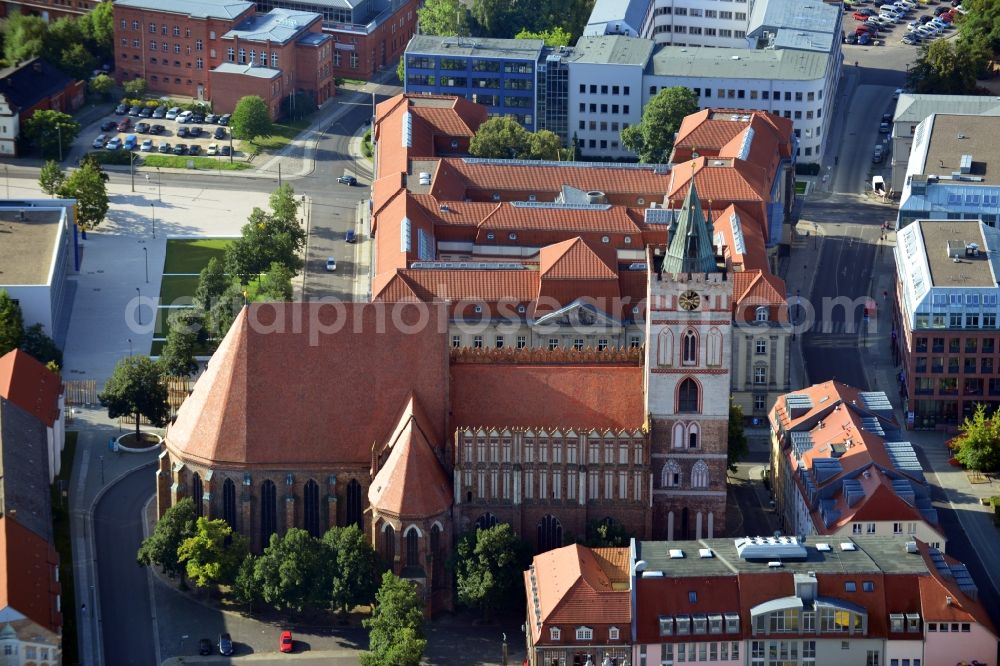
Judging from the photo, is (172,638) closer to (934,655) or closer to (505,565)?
(505,565)

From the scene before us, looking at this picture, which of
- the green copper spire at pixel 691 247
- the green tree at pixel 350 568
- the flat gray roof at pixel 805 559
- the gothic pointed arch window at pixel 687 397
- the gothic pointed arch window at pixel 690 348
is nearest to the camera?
the flat gray roof at pixel 805 559

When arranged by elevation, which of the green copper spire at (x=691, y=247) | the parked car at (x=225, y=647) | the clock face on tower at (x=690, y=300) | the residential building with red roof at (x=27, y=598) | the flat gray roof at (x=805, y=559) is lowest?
the parked car at (x=225, y=647)

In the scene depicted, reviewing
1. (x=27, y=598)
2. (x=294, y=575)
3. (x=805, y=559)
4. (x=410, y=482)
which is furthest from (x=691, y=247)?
(x=27, y=598)

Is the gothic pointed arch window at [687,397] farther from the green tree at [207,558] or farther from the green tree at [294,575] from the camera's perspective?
the green tree at [207,558]

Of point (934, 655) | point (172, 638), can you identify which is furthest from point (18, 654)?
point (934, 655)

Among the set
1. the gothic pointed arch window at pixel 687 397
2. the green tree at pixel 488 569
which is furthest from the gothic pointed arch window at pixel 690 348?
the green tree at pixel 488 569

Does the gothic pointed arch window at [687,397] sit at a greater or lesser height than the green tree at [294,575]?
greater

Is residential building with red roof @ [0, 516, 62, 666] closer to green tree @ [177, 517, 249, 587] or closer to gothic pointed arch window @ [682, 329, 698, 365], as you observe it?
green tree @ [177, 517, 249, 587]

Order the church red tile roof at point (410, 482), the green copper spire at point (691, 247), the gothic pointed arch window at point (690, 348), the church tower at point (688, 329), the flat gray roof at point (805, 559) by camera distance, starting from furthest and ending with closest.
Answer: the gothic pointed arch window at point (690, 348) → the church red tile roof at point (410, 482) → the church tower at point (688, 329) → the green copper spire at point (691, 247) → the flat gray roof at point (805, 559)
